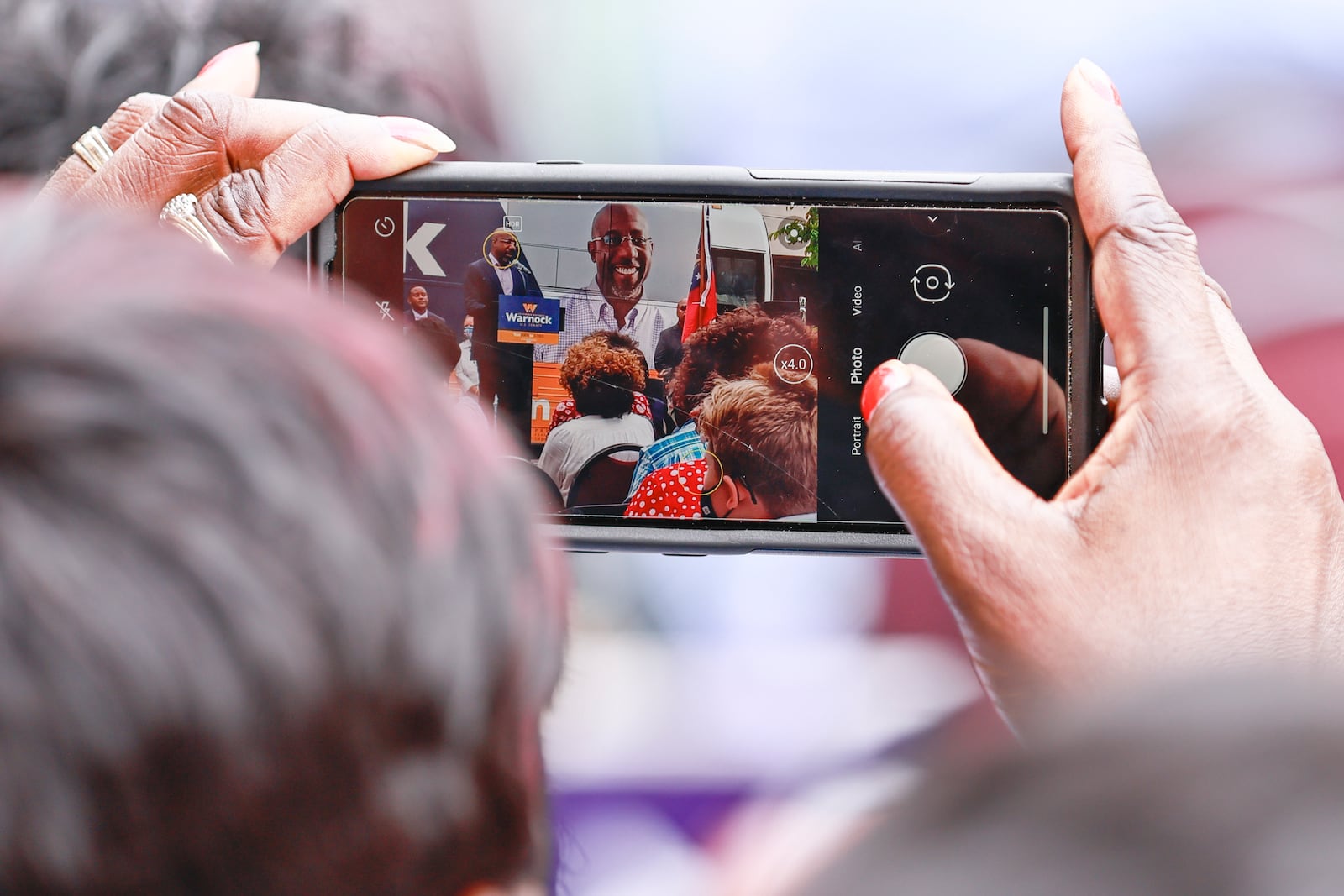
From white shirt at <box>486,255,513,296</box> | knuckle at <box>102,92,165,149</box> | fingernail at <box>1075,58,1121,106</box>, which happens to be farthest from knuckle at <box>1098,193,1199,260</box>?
knuckle at <box>102,92,165,149</box>

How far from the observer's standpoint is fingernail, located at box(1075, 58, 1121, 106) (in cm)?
63

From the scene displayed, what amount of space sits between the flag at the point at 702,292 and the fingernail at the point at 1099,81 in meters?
0.31

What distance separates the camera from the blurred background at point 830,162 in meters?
0.77

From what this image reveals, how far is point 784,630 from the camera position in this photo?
782 mm

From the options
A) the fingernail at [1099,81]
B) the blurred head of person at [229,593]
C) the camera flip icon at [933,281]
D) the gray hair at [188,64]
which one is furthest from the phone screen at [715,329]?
the blurred head of person at [229,593]

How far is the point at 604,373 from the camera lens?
2.10 ft

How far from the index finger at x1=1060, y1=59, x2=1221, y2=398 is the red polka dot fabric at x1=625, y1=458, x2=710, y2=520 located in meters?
0.30

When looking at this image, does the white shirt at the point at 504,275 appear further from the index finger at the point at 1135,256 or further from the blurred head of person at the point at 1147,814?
the blurred head of person at the point at 1147,814

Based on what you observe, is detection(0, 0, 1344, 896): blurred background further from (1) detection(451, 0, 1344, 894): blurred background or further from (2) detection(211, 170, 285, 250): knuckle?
(2) detection(211, 170, 285, 250): knuckle

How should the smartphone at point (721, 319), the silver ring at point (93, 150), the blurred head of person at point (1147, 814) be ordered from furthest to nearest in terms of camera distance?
the silver ring at point (93, 150) → the smartphone at point (721, 319) → the blurred head of person at point (1147, 814)

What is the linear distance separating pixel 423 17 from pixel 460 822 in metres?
0.81

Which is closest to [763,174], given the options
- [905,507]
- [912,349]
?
[912,349]

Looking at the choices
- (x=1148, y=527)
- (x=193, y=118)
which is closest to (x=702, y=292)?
(x=1148, y=527)

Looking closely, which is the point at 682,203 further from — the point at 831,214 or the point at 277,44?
the point at 277,44
